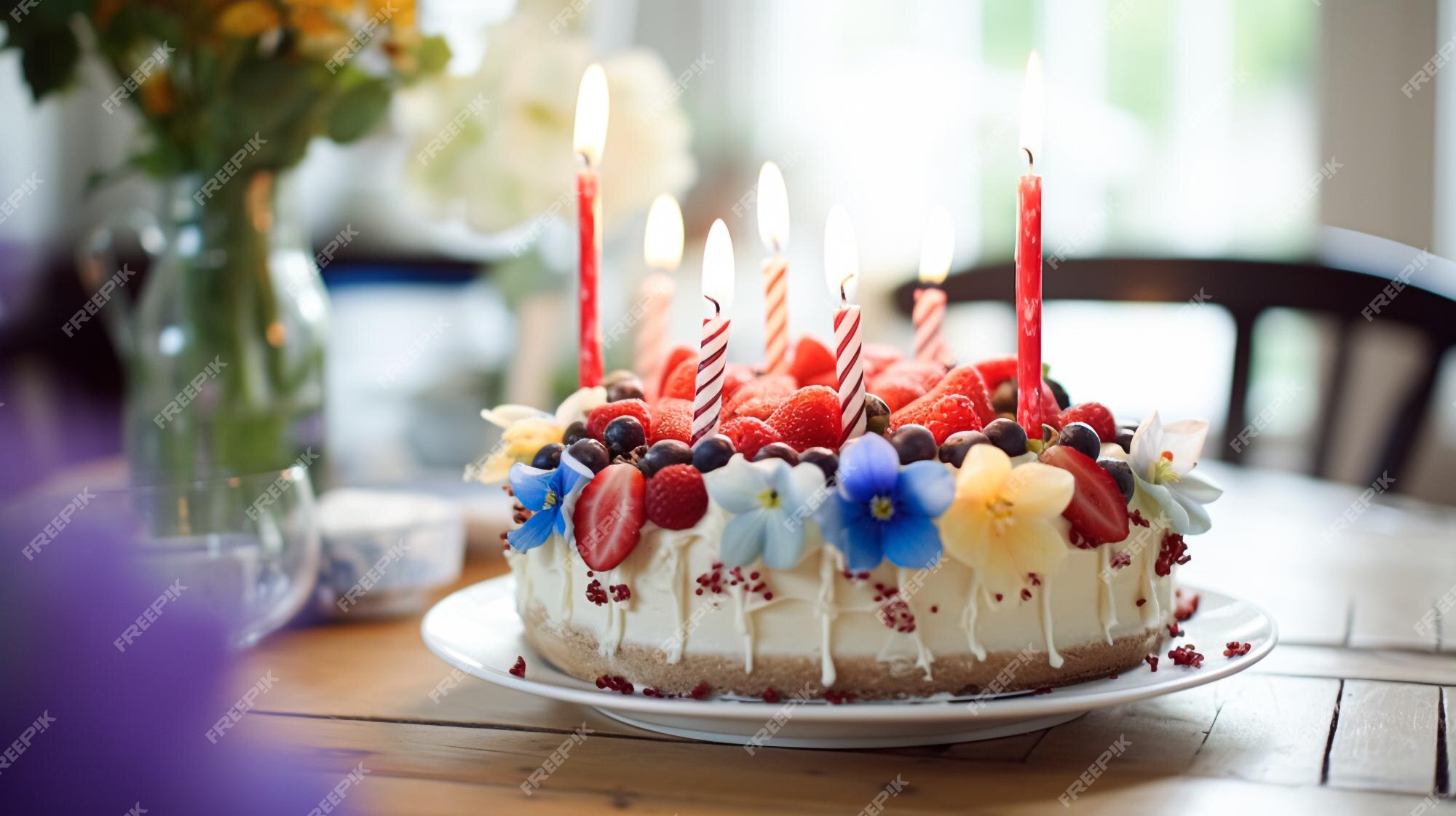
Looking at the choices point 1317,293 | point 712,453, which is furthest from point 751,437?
point 1317,293

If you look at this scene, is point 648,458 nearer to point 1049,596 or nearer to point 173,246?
point 1049,596

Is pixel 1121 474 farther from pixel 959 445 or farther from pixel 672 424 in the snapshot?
pixel 672 424

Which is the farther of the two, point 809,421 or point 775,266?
point 775,266

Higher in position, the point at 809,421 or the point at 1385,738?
the point at 809,421

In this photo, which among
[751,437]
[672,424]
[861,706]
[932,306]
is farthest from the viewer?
[932,306]

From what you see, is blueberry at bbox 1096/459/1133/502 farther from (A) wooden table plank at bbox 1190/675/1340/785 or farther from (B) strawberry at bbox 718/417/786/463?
(A) wooden table plank at bbox 1190/675/1340/785

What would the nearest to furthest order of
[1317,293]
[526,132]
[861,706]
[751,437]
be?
1. [861,706]
2. [751,437]
3. [526,132]
4. [1317,293]
